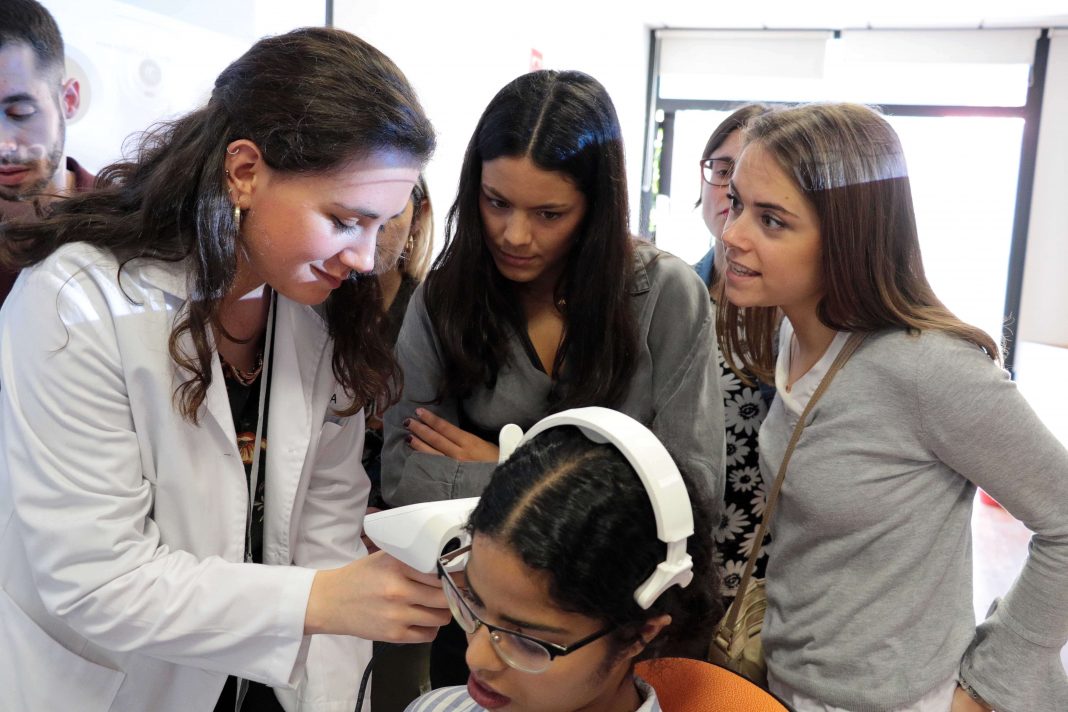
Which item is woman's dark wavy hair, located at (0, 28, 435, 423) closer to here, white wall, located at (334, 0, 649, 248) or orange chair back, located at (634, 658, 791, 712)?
orange chair back, located at (634, 658, 791, 712)

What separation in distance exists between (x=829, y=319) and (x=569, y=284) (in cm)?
43

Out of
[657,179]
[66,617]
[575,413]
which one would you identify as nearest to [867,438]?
[575,413]

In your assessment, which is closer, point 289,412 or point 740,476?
point 289,412

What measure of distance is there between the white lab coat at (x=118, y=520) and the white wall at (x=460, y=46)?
1.37 metres

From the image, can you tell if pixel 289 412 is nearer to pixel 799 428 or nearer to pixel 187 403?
pixel 187 403

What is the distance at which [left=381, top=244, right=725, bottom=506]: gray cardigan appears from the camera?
1.36 m

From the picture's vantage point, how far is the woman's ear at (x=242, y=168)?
1072 mm

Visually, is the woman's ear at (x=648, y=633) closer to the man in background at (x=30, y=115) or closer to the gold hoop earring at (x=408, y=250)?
the man in background at (x=30, y=115)

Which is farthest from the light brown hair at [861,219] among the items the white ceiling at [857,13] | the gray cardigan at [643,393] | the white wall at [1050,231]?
the white wall at [1050,231]

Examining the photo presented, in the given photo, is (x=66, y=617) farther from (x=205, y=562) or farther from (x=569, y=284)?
(x=569, y=284)

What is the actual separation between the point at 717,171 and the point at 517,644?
4.70 feet

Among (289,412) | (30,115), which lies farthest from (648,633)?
(30,115)

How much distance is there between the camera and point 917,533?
1174 millimetres

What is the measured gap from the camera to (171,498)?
3.51ft
